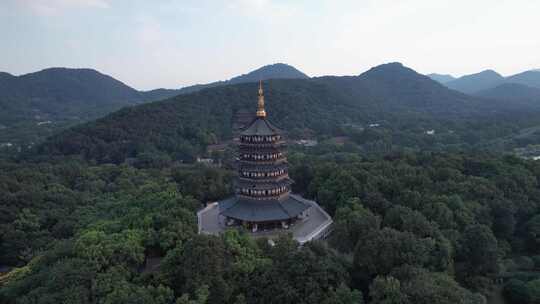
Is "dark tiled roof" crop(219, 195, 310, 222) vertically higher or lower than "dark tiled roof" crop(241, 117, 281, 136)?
lower

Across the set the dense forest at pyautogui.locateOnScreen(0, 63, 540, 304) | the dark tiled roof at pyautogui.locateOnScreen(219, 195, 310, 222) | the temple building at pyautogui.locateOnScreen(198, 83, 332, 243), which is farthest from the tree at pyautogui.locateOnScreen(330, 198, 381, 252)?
the dark tiled roof at pyautogui.locateOnScreen(219, 195, 310, 222)

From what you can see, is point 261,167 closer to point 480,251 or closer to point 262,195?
point 262,195

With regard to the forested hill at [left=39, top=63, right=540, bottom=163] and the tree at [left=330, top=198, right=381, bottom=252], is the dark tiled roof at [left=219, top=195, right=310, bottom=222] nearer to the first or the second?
the tree at [left=330, top=198, right=381, bottom=252]

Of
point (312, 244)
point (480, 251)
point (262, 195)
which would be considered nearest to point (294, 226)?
point (262, 195)

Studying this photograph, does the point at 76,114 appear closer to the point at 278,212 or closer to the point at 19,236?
the point at 19,236

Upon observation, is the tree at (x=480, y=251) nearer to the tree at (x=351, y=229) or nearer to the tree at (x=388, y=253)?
the tree at (x=388, y=253)

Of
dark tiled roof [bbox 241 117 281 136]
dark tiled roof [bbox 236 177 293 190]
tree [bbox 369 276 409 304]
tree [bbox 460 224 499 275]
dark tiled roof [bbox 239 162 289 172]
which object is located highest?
dark tiled roof [bbox 241 117 281 136]

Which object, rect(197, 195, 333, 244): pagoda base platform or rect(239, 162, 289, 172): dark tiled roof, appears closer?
rect(197, 195, 333, 244): pagoda base platform

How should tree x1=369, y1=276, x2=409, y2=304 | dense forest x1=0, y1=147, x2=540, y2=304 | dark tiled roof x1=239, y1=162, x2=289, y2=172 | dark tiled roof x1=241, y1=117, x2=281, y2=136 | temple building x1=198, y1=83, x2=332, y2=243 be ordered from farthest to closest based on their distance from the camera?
dark tiled roof x1=239, y1=162, x2=289, y2=172 → dark tiled roof x1=241, y1=117, x2=281, y2=136 → temple building x1=198, y1=83, x2=332, y2=243 → dense forest x1=0, y1=147, x2=540, y2=304 → tree x1=369, y1=276, x2=409, y2=304
